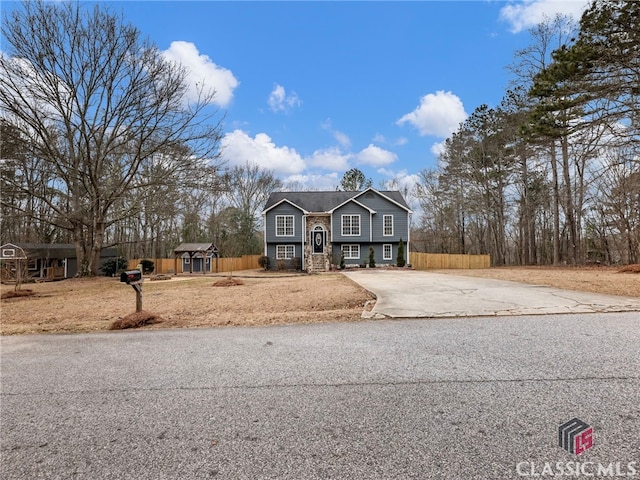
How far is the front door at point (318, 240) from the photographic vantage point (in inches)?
1041

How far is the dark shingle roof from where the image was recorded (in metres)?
27.9

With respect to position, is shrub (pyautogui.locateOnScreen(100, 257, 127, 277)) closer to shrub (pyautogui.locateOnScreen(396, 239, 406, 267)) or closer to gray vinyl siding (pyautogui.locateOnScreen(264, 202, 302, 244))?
gray vinyl siding (pyautogui.locateOnScreen(264, 202, 302, 244))

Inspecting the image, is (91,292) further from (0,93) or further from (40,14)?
(40,14)

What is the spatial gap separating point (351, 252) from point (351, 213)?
3.03 m

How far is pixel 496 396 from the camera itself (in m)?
2.78

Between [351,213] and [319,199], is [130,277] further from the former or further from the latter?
[319,199]

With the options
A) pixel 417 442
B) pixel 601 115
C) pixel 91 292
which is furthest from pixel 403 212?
pixel 417 442

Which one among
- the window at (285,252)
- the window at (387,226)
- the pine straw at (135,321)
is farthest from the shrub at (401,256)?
the pine straw at (135,321)

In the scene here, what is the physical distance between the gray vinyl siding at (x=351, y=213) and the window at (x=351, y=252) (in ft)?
1.72

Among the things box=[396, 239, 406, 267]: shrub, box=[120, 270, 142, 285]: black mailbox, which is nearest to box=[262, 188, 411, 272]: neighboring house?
box=[396, 239, 406, 267]: shrub

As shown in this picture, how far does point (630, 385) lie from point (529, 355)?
37.1 inches

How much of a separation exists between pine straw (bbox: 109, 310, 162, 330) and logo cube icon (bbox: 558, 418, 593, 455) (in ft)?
20.7

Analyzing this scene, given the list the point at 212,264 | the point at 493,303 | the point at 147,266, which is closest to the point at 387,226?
the point at 212,264

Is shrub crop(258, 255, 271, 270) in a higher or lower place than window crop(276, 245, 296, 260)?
Result: lower
